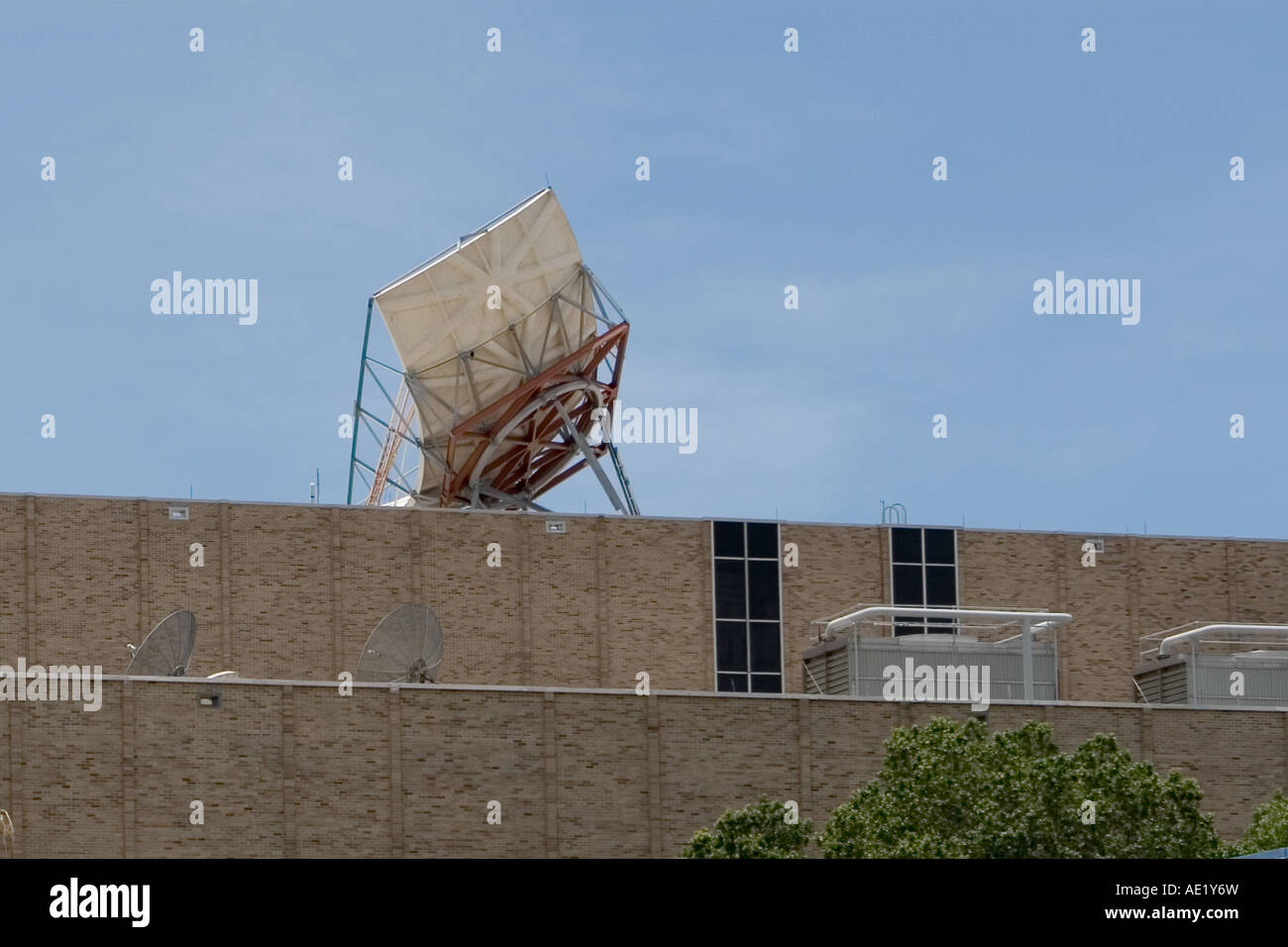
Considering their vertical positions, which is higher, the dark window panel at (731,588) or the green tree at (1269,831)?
the dark window panel at (731,588)

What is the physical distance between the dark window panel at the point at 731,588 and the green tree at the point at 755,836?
21.3m

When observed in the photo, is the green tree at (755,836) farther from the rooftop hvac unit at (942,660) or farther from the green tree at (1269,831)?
the rooftop hvac unit at (942,660)

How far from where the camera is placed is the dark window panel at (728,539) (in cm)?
6650

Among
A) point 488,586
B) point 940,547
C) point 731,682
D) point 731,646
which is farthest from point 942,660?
point 488,586

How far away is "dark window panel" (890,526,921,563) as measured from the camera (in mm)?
67938

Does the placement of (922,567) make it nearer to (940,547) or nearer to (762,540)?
(940,547)

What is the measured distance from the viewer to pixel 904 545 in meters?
68.1

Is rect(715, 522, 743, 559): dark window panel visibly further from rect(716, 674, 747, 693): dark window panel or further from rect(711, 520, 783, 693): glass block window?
rect(716, 674, 747, 693): dark window panel

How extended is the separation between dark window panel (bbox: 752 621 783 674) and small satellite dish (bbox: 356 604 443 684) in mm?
14143

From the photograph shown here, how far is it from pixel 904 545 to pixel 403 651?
19230mm

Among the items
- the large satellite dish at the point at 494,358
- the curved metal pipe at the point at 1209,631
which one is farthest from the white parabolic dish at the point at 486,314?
the curved metal pipe at the point at 1209,631

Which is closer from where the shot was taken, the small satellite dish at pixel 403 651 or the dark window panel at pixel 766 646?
the small satellite dish at pixel 403 651

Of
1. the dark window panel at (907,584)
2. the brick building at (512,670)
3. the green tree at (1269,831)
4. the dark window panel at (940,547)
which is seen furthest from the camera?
the dark window panel at (940,547)
